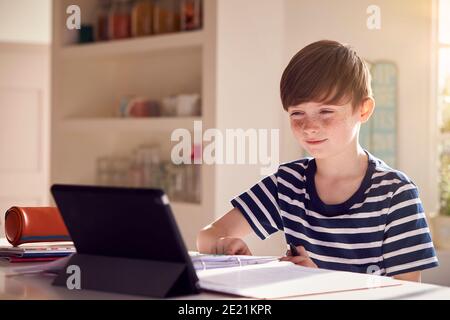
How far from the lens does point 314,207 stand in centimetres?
158

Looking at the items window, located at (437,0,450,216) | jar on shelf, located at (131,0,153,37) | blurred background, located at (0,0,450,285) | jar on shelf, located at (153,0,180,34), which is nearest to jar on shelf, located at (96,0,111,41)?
blurred background, located at (0,0,450,285)

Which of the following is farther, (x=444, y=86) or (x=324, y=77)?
(x=444, y=86)

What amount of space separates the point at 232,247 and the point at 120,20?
118 inches

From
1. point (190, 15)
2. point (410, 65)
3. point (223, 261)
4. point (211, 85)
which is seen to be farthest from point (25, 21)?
point (223, 261)

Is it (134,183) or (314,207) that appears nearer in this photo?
(314,207)

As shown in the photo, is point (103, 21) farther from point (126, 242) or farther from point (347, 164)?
point (126, 242)

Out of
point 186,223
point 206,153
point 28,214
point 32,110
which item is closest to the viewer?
point 28,214

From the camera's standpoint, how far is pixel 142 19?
4082 mm

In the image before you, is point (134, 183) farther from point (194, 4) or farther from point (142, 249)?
point (142, 249)

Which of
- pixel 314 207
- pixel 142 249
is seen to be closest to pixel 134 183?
pixel 314 207

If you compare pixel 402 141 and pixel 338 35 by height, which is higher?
pixel 338 35

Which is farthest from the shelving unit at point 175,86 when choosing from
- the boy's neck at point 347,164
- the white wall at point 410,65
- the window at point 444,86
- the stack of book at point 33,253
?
the stack of book at point 33,253

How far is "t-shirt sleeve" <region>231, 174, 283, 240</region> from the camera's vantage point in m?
1.71
